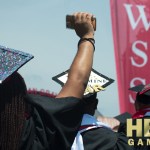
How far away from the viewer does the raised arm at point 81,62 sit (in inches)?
A: 67.1

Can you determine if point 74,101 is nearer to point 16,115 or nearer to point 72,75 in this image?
point 72,75

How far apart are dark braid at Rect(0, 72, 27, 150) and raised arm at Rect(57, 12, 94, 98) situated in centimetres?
17

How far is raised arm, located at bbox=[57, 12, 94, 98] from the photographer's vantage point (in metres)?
1.71

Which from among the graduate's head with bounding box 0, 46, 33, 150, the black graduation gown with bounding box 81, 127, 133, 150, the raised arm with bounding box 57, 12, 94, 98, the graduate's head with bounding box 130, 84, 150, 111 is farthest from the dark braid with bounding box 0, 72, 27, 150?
the graduate's head with bounding box 130, 84, 150, 111

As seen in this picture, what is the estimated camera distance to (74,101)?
5.47 feet

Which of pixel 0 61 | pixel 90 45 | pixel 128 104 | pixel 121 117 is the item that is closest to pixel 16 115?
pixel 0 61

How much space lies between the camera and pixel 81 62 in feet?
5.72

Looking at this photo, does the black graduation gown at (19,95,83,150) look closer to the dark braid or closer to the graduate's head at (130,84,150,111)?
the dark braid

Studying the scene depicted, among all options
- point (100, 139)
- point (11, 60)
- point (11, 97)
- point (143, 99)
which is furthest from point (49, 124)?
point (143, 99)

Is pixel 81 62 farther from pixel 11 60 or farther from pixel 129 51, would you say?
pixel 129 51

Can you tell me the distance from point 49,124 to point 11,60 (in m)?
0.28

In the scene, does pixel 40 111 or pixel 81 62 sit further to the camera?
pixel 81 62

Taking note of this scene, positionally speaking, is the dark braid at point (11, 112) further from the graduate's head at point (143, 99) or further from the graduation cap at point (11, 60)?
the graduate's head at point (143, 99)

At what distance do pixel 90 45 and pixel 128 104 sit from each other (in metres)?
8.73
